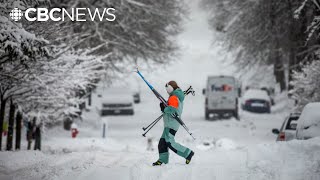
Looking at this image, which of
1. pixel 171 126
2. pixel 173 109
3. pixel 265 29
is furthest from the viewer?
pixel 265 29

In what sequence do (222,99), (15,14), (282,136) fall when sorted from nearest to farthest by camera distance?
(15,14)
(282,136)
(222,99)

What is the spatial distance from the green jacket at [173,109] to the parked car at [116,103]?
948 inches

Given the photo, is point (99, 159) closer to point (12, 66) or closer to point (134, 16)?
point (12, 66)

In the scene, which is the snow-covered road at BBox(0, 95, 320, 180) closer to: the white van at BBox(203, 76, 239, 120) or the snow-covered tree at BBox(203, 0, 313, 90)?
the snow-covered tree at BBox(203, 0, 313, 90)

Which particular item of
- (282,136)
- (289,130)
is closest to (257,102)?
(289,130)

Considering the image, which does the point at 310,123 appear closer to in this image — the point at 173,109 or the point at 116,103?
the point at 173,109

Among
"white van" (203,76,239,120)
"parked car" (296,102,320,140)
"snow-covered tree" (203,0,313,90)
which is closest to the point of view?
"parked car" (296,102,320,140)

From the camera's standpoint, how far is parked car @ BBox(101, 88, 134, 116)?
34438mm

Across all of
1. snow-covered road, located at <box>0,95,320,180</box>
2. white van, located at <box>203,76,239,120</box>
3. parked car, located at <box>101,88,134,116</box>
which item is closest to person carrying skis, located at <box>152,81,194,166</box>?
snow-covered road, located at <box>0,95,320,180</box>

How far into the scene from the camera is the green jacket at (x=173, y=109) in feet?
33.5

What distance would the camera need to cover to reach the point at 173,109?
10.2 meters

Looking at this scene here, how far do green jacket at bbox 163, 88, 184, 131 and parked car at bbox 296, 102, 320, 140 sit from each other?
3239mm

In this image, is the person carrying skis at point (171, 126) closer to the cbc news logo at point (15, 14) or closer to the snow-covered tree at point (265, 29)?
the cbc news logo at point (15, 14)

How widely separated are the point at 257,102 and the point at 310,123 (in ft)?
81.0
